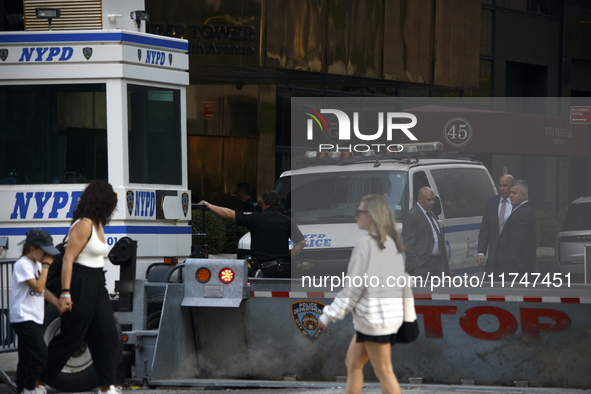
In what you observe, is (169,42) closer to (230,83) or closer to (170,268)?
(170,268)

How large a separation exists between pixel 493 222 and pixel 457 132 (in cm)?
1624

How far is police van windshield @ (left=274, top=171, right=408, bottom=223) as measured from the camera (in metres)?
11.4

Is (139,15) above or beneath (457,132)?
above

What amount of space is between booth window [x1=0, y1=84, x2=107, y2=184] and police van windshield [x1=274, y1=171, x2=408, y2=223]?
343 centimetres

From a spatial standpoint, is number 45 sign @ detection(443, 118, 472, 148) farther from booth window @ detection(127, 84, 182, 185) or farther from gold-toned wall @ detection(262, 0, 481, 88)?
booth window @ detection(127, 84, 182, 185)

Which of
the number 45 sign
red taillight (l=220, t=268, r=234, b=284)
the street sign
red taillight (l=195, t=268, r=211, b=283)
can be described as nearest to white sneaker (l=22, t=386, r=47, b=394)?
red taillight (l=195, t=268, r=211, b=283)

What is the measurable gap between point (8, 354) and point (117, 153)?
2173 mm

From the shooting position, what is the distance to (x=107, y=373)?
7.10 metres

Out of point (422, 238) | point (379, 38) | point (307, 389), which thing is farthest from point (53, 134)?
point (379, 38)

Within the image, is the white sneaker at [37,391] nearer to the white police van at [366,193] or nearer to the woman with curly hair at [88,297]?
the woman with curly hair at [88,297]

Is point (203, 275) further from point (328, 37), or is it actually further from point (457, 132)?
point (457, 132)

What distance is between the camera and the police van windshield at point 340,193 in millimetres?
11414

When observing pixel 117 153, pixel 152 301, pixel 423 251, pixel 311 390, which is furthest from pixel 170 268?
pixel 423 251

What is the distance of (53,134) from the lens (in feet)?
29.7
